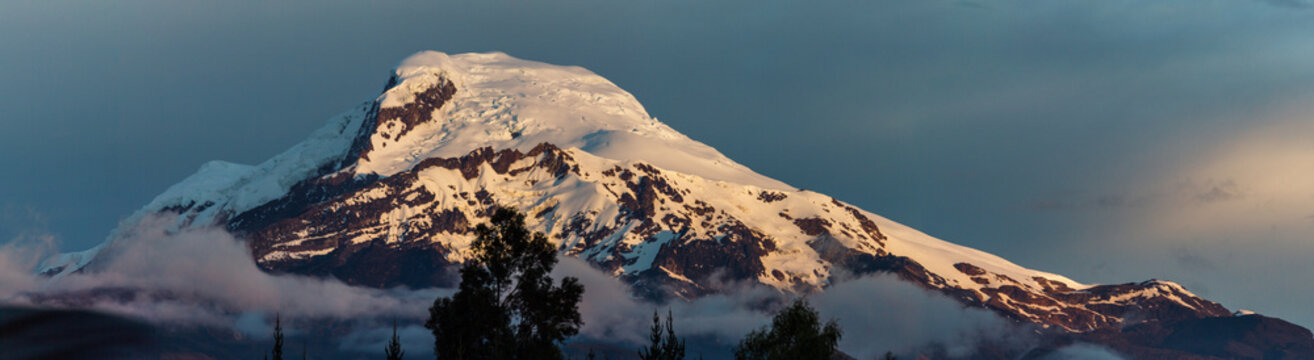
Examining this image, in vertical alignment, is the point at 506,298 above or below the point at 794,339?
above

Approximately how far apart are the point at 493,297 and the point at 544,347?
22.5ft

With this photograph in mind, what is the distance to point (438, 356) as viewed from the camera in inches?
4732

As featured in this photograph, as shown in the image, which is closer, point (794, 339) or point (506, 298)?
point (506, 298)

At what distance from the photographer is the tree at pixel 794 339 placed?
4550 inches

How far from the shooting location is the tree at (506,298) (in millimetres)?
112125

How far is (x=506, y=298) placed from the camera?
114750mm

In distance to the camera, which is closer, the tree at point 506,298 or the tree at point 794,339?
the tree at point 506,298

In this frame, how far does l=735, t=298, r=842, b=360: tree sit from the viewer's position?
115562 mm

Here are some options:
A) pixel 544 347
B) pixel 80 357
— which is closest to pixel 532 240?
pixel 544 347

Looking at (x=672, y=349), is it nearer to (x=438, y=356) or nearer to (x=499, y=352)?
(x=499, y=352)

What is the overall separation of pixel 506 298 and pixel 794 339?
2516cm

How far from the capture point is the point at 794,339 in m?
122

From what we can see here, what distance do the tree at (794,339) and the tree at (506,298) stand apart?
15.1 meters

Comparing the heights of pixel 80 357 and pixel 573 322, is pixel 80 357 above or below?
below
